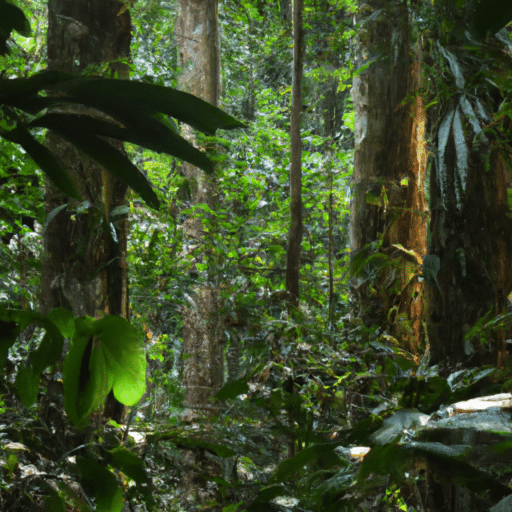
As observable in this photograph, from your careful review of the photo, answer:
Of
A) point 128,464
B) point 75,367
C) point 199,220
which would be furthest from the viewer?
point 199,220

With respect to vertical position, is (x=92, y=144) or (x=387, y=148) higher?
(x=387, y=148)

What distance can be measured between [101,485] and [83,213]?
3.17 ft

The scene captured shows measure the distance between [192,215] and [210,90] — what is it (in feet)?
4.61

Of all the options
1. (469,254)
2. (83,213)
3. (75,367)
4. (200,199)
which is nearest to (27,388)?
(75,367)

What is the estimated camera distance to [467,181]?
142 cm

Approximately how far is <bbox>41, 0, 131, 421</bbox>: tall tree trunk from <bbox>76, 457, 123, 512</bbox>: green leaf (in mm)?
747

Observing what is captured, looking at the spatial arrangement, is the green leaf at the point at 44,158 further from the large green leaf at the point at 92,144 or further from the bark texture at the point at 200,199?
the bark texture at the point at 200,199

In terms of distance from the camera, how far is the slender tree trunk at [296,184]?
2.73m

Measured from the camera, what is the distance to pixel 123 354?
27.5 inches

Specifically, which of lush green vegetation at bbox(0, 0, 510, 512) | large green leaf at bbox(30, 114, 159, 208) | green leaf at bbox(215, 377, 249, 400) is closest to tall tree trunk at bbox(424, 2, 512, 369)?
lush green vegetation at bbox(0, 0, 510, 512)

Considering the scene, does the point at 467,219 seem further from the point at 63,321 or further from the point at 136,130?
the point at 63,321

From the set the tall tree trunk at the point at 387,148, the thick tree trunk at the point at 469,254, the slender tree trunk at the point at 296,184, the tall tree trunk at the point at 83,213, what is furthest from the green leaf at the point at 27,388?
the tall tree trunk at the point at 387,148

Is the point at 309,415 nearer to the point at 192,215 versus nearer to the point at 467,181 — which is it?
the point at 467,181

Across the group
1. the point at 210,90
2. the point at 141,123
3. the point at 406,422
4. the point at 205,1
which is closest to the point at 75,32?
the point at 141,123
